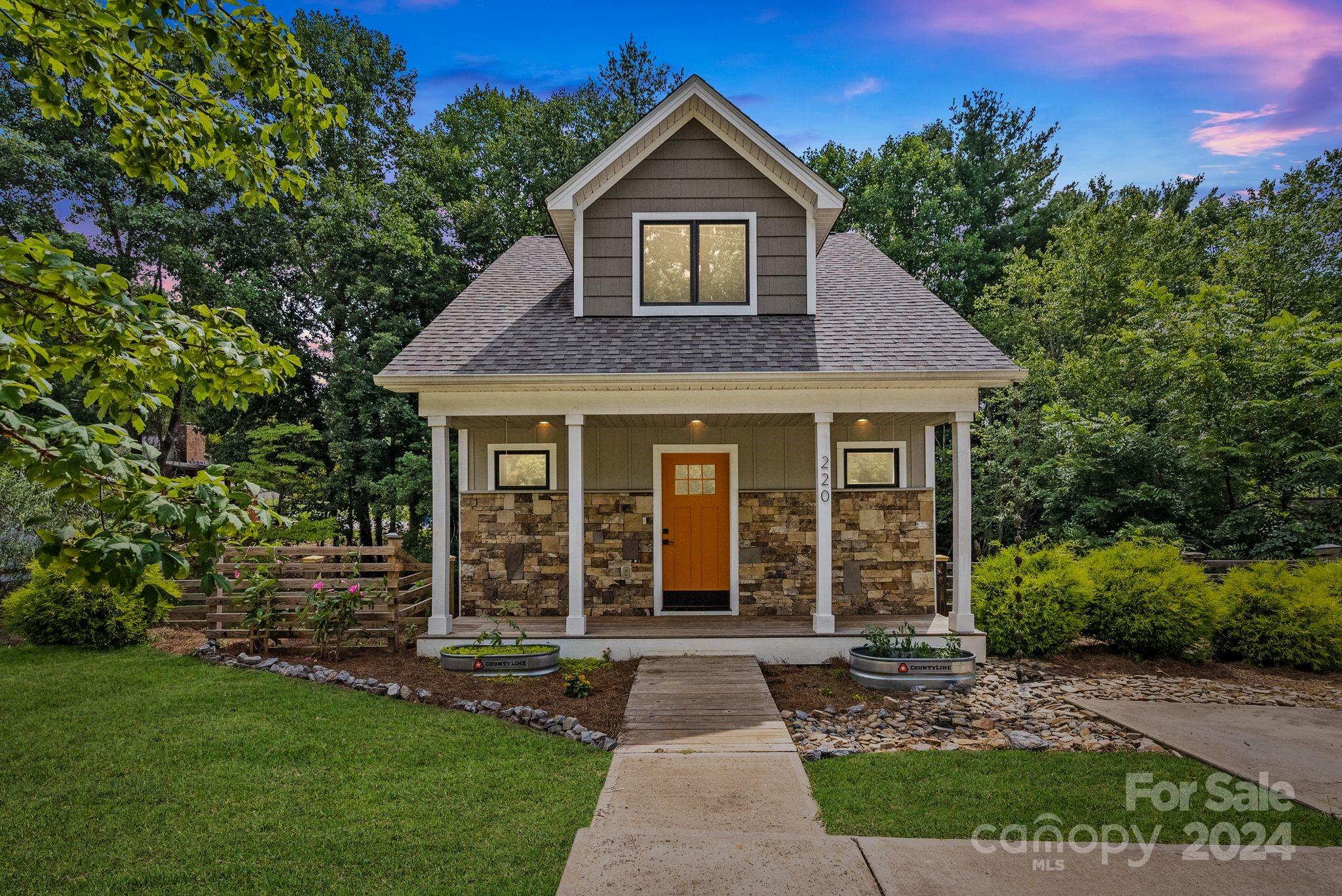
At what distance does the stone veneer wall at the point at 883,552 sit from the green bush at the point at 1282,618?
331cm

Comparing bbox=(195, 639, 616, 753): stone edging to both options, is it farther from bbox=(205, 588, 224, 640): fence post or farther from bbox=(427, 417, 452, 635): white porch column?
bbox=(427, 417, 452, 635): white porch column

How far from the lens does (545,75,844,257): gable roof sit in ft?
27.9

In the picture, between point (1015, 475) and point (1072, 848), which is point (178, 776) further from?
point (1015, 475)

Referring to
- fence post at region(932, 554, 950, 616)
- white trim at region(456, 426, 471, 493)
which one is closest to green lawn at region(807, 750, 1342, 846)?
fence post at region(932, 554, 950, 616)

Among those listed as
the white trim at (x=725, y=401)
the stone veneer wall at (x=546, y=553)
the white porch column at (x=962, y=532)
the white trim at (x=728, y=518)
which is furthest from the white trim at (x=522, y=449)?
the white porch column at (x=962, y=532)

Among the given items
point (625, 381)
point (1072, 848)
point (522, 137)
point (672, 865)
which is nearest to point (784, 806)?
point (672, 865)

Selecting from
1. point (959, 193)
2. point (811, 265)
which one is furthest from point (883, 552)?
point (959, 193)

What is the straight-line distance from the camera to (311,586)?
799 cm

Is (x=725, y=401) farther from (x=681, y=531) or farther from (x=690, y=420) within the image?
(x=681, y=531)

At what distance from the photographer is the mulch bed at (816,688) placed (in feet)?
21.0

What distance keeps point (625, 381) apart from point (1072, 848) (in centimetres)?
577

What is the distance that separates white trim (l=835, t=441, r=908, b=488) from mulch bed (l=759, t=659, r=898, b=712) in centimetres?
280

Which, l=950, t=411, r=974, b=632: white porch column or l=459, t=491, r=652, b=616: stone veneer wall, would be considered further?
l=459, t=491, r=652, b=616: stone veneer wall

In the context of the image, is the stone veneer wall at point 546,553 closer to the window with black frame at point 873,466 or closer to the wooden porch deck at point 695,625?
the wooden porch deck at point 695,625
